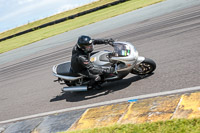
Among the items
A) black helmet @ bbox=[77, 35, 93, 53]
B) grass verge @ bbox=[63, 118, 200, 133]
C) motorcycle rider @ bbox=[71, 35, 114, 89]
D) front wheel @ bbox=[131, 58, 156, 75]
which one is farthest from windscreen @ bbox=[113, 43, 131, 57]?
grass verge @ bbox=[63, 118, 200, 133]

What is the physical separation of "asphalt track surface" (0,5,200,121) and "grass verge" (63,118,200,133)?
72.9 inches

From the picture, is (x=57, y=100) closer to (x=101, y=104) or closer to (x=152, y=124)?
(x=101, y=104)

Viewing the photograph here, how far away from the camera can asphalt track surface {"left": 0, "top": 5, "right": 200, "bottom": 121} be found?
6965 mm

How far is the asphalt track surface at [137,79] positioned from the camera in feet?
22.9

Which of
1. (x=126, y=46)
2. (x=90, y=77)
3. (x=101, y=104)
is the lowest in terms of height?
(x=101, y=104)

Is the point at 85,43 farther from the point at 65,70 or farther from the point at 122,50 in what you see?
the point at 65,70

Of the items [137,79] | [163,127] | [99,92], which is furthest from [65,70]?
[163,127]

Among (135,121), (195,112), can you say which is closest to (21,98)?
(135,121)

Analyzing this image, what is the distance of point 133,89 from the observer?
7070mm

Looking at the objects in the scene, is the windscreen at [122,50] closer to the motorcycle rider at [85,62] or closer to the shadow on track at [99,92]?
the motorcycle rider at [85,62]

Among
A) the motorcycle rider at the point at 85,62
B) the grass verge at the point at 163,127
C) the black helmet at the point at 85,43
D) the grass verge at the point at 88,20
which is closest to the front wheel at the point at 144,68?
the motorcycle rider at the point at 85,62

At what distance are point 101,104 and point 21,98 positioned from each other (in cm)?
375

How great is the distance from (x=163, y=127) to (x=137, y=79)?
336cm

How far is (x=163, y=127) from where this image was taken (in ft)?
14.5
